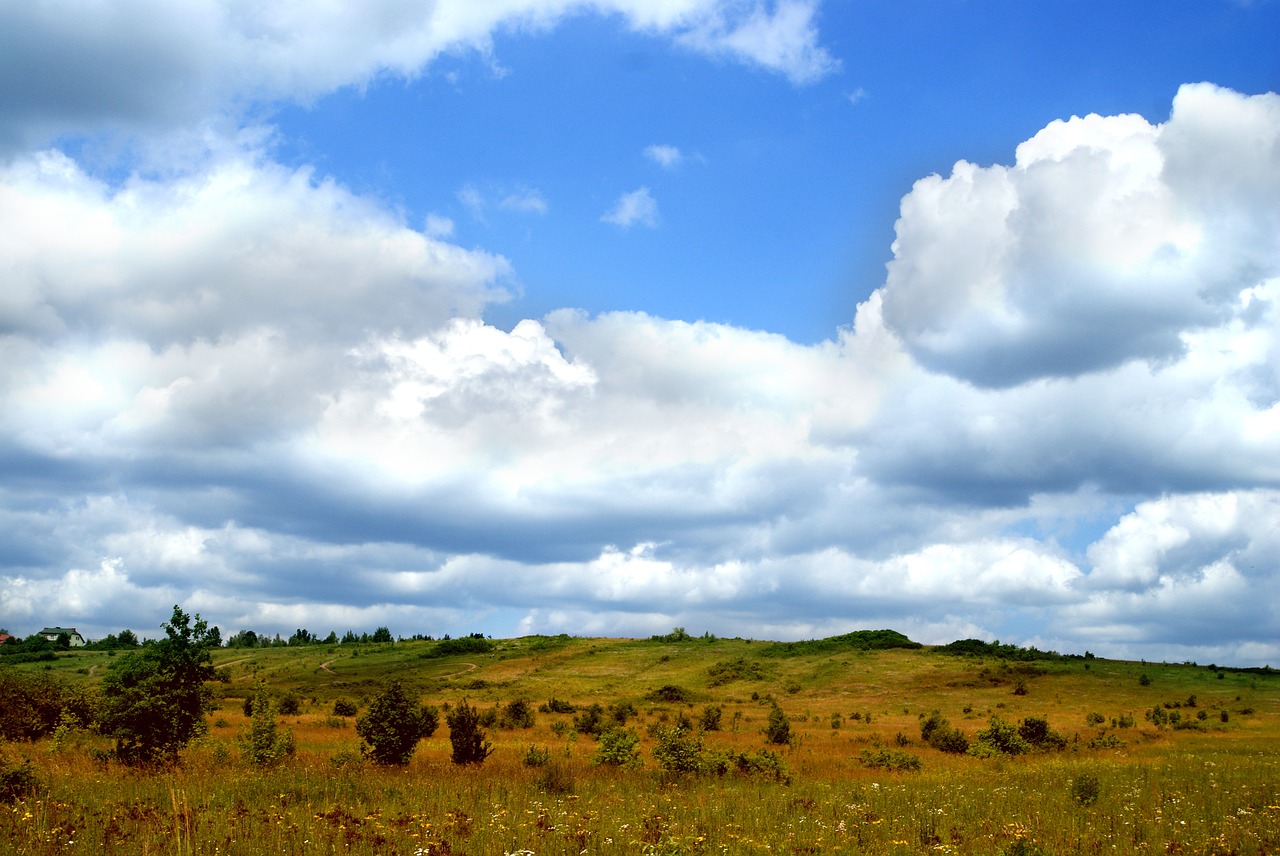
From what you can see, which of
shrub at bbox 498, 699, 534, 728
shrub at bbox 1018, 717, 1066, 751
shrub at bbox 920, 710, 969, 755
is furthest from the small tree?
shrub at bbox 1018, 717, 1066, 751

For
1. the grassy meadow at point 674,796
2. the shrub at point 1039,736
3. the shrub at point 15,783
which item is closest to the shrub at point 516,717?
the grassy meadow at point 674,796

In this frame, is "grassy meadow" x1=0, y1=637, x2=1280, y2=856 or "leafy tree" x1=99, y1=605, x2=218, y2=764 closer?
"grassy meadow" x1=0, y1=637, x2=1280, y2=856

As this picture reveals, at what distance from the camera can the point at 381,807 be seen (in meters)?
15.2

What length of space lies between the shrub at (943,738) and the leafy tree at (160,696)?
2872 cm

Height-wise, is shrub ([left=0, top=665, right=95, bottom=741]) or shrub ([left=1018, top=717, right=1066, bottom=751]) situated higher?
shrub ([left=0, top=665, right=95, bottom=741])

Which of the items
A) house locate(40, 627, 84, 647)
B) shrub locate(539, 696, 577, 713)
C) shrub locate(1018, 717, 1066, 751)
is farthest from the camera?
house locate(40, 627, 84, 647)

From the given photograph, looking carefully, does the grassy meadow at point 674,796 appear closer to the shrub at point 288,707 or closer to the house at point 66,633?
the shrub at point 288,707

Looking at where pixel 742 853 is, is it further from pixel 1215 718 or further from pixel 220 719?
pixel 1215 718

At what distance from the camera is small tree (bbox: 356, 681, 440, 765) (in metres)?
23.1

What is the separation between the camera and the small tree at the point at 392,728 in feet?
75.9

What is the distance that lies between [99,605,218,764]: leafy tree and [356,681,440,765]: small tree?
4.66 m

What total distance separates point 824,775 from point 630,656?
73058 mm

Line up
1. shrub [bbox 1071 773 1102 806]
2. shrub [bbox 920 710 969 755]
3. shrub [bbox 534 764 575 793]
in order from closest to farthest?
1. shrub [bbox 1071 773 1102 806]
2. shrub [bbox 534 764 575 793]
3. shrub [bbox 920 710 969 755]

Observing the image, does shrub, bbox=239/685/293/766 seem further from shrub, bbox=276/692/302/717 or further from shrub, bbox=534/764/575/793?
shrub, bbox=276/692/302/717
